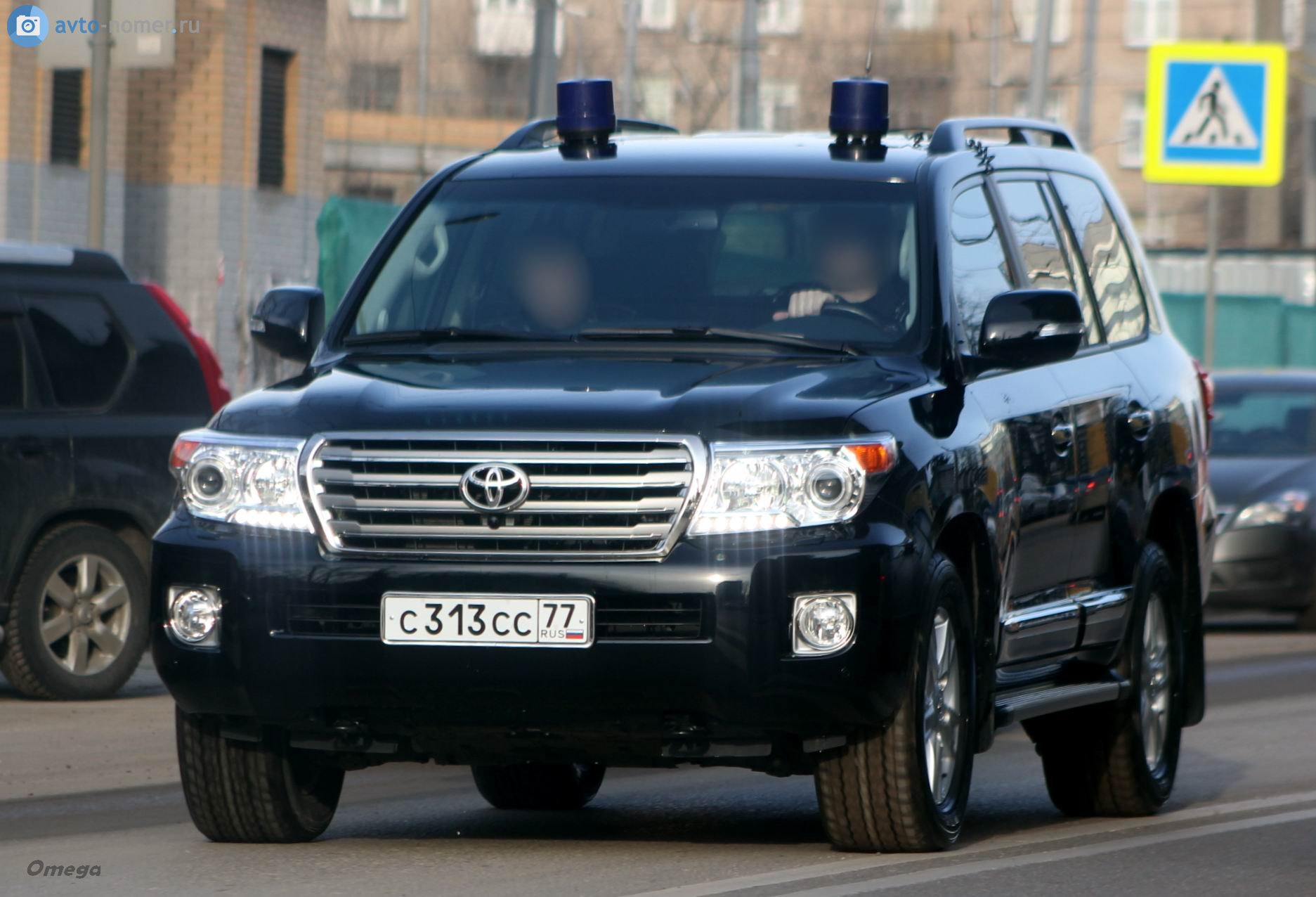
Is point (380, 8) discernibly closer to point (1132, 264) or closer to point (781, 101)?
point (781, 101)

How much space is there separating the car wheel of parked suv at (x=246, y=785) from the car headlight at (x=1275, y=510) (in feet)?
34.5

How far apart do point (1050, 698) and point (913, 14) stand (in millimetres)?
81543

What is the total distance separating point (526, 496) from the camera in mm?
6656

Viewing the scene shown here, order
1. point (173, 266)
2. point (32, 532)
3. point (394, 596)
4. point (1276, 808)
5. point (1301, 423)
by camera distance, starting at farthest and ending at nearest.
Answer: point (173, 266), point (1301, 423), point (32, 532), point (1276, 808), point (394, 596)

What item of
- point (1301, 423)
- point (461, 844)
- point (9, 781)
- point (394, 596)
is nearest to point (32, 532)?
point (9, 781)

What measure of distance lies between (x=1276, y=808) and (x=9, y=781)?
13.2 ft

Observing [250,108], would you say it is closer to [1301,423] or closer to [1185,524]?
[1301,423]

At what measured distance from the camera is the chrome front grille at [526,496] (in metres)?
6.62

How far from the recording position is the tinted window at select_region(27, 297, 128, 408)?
11.9 m

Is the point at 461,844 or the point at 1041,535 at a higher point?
the point at 1041,535

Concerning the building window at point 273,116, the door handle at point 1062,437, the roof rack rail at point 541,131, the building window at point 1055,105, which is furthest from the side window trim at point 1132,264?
the building window at point 1055,105

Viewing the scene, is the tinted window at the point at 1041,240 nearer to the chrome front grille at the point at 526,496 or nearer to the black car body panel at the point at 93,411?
the chrome front grille at the point at 526,496

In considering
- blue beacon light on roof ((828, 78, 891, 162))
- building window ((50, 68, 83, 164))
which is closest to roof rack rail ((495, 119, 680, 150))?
blue beacon light on roof ((828, 78, 891, 162))

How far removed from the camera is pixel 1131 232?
31.8 ft
